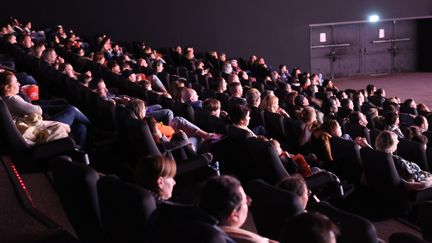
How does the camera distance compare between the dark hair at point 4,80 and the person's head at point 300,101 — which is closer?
the dark hair at point 4,80

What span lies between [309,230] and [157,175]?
3.29 feet

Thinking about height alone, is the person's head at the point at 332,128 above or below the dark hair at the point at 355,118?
above

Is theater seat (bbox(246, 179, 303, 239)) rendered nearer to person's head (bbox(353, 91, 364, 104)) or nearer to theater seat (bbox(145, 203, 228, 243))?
theater seat (bbox(145, 203, 228, 243))

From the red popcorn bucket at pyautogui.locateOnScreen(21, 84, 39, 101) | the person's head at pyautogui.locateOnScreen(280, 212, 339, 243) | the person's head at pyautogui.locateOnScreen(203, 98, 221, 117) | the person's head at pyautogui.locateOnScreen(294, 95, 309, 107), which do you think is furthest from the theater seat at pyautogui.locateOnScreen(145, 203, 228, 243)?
the person's head at pyautogui.locateOnScreen(294, 95, 309, 107)

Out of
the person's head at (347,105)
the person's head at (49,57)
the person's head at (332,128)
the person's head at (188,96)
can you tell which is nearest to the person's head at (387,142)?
the person's head at (332,128)

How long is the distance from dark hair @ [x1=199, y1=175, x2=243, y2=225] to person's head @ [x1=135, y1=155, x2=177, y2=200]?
1.49 feet

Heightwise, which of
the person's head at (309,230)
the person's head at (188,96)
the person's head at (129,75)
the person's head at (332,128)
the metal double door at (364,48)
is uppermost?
the person's head at (309,230)

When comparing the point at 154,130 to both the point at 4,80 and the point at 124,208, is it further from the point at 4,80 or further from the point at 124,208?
the point at 124,208

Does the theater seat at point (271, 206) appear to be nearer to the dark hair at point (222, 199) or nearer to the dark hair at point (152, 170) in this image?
the dark hair at point (222, 199)

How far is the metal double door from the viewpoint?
1605 cm

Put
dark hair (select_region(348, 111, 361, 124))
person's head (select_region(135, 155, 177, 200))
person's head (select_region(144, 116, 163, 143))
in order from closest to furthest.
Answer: person's head (select_region(135, 155, 177, 200))
person's head (select_region(144, 116, 163, 143))
dark hair (select_region(348, 111, 361, 124))

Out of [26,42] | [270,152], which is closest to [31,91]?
[270,152]

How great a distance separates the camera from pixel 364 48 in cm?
1650

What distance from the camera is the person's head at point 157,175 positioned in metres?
2.60
